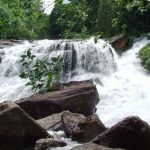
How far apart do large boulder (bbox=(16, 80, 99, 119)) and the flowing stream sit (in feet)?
4.31

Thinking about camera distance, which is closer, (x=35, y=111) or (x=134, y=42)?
(x=35, y=111)

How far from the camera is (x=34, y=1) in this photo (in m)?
5.46

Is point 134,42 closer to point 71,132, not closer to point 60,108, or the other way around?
point 60,108

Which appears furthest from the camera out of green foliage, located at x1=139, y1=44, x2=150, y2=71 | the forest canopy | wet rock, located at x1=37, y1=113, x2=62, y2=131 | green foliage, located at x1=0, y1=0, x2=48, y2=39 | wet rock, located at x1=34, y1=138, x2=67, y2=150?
green foliage, located at x1=139, y1=44, x2=150, y2=71

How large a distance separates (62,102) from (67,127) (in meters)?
3.17

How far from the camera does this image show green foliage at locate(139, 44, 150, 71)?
897 inches

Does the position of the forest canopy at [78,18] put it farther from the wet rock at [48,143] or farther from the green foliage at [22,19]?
the wet rock at [48,143]

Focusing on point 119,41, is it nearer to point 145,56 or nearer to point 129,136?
point 145,56

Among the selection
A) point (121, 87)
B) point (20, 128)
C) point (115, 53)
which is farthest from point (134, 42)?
point (20, 128)

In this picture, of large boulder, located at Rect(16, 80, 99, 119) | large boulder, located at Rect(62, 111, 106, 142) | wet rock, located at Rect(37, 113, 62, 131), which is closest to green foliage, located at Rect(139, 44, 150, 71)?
large boulder, located at Rect(16, 80, 99, 119)

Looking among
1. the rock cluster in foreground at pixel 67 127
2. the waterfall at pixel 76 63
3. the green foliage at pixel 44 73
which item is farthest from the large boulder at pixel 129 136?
the waterfall at pixel 76 63

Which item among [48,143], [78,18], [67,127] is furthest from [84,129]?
[78,18]

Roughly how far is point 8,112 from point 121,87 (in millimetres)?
10052

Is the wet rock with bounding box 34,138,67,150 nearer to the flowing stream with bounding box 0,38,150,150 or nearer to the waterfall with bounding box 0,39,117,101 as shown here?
the flowing stream with bounding box 0,38,150,150
